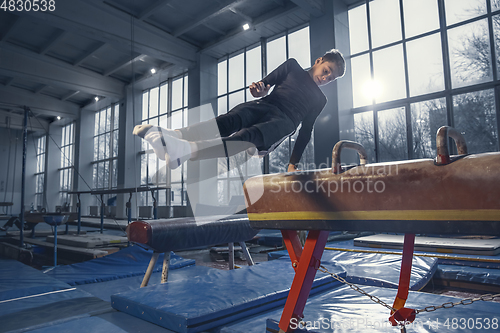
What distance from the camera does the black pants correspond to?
4.99 ft

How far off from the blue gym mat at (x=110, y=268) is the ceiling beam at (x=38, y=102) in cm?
1061

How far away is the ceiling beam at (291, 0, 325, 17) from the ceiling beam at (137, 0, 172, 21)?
118 inches

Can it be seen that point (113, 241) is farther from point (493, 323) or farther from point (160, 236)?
point (493, 323)

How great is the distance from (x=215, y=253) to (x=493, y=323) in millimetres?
4115

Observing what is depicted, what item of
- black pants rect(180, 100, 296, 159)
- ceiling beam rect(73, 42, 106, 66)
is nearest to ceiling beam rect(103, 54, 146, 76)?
ceiling beam rect(73, 42, 106, 66)

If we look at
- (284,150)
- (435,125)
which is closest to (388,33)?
(435,125)

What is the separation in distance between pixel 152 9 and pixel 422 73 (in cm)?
607

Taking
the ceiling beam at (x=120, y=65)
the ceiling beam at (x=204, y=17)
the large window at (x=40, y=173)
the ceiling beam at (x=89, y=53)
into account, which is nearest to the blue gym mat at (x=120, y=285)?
the ceiling beam at (x=204, y=17)

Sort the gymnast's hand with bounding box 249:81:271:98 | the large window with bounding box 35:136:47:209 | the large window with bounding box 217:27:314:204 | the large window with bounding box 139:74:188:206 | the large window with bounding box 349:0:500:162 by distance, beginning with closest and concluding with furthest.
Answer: the gymnast's hand with bounding box 249:81:271:98 → the large window with bounding box 349:0:500:162 → the large window with bounding box 217:27:314:204 → the large window with bounding box 139:74:188:206 → the large window with bounding box 35:136:47:209

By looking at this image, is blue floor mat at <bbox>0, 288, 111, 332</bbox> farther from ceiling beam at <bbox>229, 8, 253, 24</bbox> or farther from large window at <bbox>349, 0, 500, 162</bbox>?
ceiling beam at <bbox>229, 8, 253, 24</bbox>

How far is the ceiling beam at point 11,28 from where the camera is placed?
7716 mm

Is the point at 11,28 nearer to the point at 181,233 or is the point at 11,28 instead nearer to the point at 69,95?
the point at 69,95

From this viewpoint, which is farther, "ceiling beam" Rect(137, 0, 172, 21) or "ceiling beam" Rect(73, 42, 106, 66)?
"ceiling beam" Rect(73, 42, 106, 66)

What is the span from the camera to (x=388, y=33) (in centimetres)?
644
